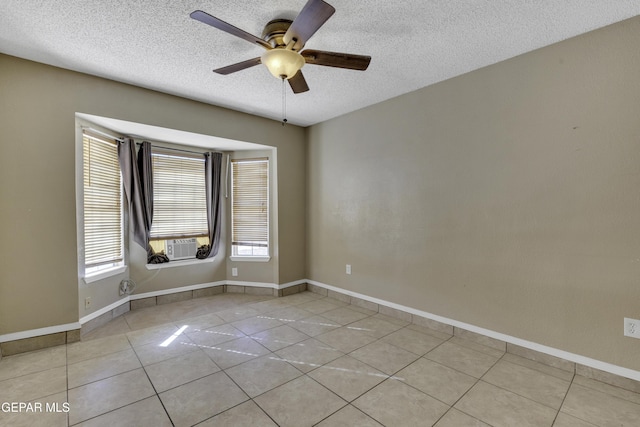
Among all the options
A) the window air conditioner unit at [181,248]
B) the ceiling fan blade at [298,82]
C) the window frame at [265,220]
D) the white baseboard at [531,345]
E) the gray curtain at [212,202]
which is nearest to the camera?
the white baseboard at [531,345]

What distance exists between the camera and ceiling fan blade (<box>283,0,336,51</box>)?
1.48 meters

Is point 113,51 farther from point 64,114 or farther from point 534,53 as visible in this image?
point 534,53

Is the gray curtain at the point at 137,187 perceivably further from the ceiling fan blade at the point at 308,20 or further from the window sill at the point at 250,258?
the ceiling fan blade at the point at 308,20

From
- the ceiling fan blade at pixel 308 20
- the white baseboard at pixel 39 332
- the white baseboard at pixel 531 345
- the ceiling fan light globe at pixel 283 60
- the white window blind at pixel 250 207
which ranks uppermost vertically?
the ceiling fan blade at pixel 308 20

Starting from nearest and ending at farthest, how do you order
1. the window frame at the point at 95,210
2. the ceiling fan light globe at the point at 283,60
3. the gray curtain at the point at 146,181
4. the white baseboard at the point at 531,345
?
the ceiling fan light globe at the point at 283,60
the white baseboard at the point at 531,345
the window frame at the point at 95,210
the gray curtain at the point at 146,181

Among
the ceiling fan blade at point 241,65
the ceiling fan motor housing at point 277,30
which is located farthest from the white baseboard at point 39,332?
the ceiling fan motor housing at point 277,30

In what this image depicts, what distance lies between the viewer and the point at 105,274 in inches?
129

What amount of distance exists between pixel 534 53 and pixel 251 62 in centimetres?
236

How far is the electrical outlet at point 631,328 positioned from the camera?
6.49ft

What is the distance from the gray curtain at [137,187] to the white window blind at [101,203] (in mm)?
113

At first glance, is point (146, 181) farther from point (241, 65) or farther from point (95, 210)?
point (241, 65)

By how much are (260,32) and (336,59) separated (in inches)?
26.1
